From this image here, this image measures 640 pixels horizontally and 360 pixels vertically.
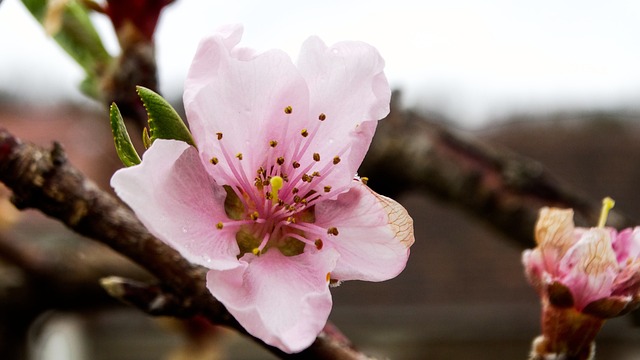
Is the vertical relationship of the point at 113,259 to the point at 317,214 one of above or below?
below

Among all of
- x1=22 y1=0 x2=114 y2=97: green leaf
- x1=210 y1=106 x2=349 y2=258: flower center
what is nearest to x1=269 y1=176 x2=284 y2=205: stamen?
x1=210 y1=106 x2=349 y2=258: flower center

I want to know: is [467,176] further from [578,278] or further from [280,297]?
[280,297]

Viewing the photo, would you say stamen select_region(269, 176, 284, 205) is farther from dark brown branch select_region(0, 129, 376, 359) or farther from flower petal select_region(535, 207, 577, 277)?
flower petal select_region(535, 207, 577, 277)

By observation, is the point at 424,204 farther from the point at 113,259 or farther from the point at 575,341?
the point at 575,341

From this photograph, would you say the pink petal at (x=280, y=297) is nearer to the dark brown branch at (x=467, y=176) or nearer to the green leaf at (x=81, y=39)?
the green leaf at (x=81, y=39)

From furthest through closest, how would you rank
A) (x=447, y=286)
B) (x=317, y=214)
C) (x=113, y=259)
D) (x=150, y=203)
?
1. (x=447, y=286)
2. (x=113, y=259)
3. (x=317, y=214)
4. (x=150, y=203)

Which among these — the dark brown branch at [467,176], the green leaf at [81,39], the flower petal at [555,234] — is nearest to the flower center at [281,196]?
the flower petal at [555,234]

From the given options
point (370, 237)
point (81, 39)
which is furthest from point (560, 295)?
point (81, 39)

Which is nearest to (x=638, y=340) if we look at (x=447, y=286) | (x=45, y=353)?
(x=447, y=286)
